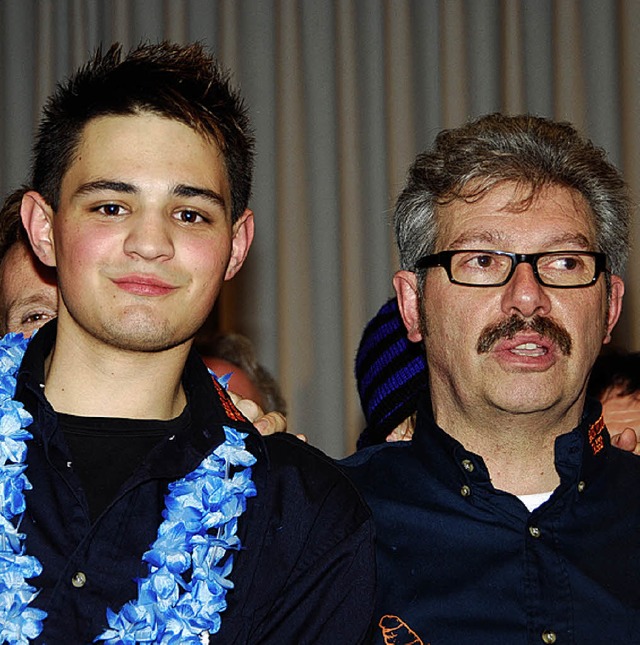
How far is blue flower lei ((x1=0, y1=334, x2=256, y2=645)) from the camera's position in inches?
71.6

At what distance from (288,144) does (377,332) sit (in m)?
1.68

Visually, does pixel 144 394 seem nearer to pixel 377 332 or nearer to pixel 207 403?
pixel 207 403

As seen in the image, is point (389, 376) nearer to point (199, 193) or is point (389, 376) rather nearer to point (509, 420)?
point (509, 420)

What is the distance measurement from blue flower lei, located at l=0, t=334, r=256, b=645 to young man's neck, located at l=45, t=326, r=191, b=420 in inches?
3.5

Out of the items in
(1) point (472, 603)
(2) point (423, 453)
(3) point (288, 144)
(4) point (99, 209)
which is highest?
(3) point (288, 144)

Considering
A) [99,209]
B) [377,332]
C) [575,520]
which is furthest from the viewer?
[377,332]

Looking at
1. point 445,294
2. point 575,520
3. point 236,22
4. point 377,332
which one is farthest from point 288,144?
point 575,520

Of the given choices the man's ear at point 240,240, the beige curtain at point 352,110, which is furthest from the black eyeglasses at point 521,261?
the beige curtain at point 352,110

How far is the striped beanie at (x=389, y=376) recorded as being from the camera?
8.34ft

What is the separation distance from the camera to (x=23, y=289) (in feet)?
8.93

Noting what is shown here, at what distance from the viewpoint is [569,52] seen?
13.5 ft

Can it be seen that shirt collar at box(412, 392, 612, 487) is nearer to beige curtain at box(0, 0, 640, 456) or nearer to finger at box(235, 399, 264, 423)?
finger at box(235, 399, 264, 423)

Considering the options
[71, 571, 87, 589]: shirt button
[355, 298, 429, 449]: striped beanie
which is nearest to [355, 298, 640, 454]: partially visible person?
[355, 298, 429, 449]: striped beanie

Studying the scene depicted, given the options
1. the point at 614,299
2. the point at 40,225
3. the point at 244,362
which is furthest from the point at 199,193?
the point at 244,362
